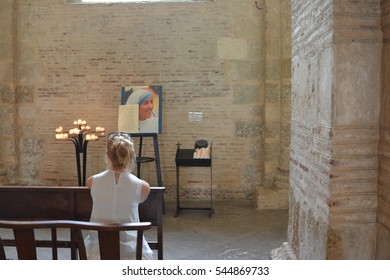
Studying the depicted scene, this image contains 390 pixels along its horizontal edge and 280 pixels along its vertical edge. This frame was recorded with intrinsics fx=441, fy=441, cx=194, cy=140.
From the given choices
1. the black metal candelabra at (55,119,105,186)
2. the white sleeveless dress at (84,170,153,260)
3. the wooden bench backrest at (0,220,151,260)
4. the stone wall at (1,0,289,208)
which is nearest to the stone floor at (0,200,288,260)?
the stone wall at (1,0,289,208)

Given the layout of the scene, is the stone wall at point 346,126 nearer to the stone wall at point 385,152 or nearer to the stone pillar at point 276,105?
the stone wall at point 385,152

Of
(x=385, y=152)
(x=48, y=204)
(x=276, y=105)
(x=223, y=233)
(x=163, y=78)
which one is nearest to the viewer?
(x=385, y=152)

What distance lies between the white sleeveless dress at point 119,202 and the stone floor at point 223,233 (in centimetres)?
192

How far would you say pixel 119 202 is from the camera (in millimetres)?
3088

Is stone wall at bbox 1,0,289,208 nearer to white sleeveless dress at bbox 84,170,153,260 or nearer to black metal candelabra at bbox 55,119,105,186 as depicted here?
black metal candelabra at bbox 55,119,105,186

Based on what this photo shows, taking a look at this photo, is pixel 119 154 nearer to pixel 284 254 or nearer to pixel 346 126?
pixel 346 126

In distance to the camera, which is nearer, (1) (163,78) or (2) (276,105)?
(2) (276,105)

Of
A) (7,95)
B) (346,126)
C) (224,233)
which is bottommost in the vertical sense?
(224,233)

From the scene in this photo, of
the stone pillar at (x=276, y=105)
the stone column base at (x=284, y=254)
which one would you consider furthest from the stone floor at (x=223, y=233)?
the stone column base at (x=284, y=254)

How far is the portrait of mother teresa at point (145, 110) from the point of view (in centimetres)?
692

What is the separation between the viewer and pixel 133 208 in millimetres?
3135

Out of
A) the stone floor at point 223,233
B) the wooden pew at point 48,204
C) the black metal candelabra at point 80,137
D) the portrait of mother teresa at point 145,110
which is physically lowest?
the stone floor at point 223,233

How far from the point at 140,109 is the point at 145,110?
0.27 ft

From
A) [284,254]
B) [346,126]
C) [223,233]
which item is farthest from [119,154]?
[223,233]
